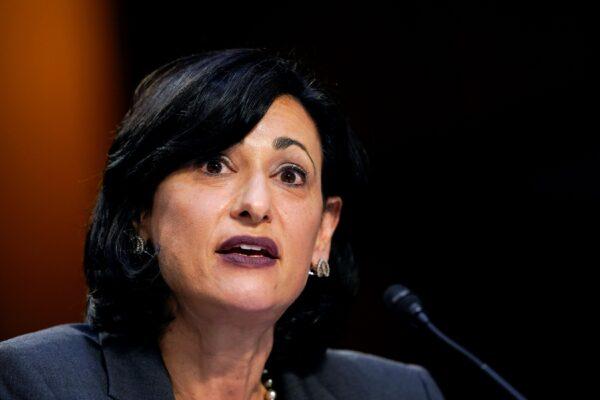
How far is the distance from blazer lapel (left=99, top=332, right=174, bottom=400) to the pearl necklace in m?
0.29

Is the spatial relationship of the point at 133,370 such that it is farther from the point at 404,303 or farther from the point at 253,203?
the point at 404,303

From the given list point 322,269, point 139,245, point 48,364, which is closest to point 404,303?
point 322,269

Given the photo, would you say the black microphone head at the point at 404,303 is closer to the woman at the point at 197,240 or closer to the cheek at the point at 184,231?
the woman at the point at 197,240

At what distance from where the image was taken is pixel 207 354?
4.98 feet

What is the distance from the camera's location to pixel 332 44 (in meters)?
2.59

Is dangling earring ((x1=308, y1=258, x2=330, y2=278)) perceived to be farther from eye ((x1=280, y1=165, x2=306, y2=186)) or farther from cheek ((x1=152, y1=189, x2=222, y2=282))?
cheek ((x1=152, y1=189, x2=222, y2=282))

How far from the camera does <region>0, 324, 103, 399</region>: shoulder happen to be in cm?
132

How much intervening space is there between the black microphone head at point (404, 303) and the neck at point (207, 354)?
0.27m

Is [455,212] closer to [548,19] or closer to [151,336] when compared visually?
[548,19]

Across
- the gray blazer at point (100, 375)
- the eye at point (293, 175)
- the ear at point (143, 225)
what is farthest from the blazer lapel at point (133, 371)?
the eye at point (293, 175)

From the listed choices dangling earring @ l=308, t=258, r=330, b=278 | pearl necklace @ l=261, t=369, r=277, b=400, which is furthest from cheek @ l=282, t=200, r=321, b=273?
pearl necklace @ l=261, t=369, r=277, b=400

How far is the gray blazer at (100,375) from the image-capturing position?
1343 millimetres

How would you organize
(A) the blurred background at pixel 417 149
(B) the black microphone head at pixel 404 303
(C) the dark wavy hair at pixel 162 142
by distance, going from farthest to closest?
(A) the blurred background at pixel 417 149
(B) the black microphone head at pixel 404 303
(C) the dark wavy hair at pixel 162 142

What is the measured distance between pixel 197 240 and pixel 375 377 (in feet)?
2.31
